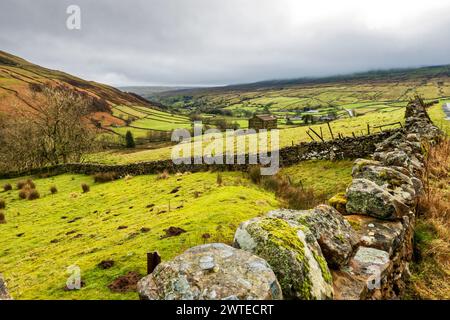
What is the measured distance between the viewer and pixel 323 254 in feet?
15.7

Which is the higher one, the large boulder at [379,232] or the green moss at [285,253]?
the green moss at [285,253]

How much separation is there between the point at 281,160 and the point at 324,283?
1965 centimetres

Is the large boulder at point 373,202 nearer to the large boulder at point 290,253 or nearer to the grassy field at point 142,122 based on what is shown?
the large boulder at point 290,253

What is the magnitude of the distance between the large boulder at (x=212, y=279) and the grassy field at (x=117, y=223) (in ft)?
9.60

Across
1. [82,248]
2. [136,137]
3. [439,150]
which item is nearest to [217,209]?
[82,248]

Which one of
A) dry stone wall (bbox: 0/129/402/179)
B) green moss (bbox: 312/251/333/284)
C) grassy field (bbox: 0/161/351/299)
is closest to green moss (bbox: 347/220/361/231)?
green moss (bbox: 312/251/333/284)

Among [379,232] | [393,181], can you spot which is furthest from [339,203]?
[393,181]

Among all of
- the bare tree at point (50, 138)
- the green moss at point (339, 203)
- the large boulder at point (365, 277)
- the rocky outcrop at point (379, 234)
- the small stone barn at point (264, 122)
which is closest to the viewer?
the large boulder at point (365, 277)

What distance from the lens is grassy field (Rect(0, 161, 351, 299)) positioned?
7.62 m

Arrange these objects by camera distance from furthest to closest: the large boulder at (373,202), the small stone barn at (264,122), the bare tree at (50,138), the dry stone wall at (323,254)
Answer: the small stone barn at (264,122) < the bare tree at (50,138) < the large boulder at (373,202) < the dry stone wall at (323,254)

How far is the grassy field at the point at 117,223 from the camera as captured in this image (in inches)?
300

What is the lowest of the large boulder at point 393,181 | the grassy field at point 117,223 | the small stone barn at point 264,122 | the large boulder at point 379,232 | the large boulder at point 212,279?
the grassy field at point 117,223

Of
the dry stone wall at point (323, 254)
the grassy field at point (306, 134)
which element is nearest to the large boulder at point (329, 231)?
the dry stone wall at point (323, 254)

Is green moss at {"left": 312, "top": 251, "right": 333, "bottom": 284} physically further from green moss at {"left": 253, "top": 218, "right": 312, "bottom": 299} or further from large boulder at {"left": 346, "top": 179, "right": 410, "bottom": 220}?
large boulder at {"left": 346, "top": 179, "right": 410, "bottom": 220}
